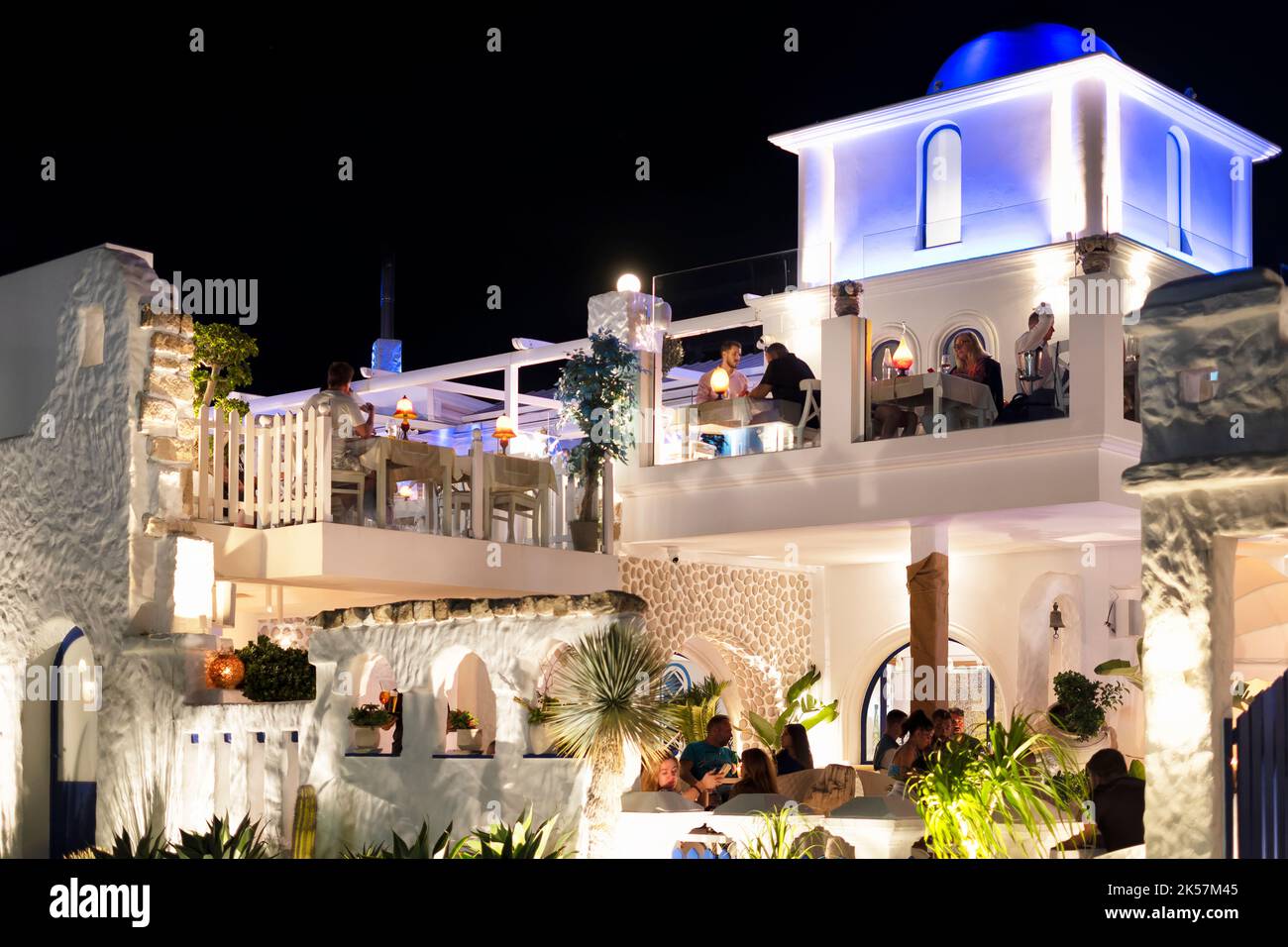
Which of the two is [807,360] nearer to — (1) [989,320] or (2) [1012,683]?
(1) [989,320]

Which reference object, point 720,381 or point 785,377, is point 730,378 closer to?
point 720,381

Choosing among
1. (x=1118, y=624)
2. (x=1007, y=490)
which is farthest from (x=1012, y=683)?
(x=1007, y=490)

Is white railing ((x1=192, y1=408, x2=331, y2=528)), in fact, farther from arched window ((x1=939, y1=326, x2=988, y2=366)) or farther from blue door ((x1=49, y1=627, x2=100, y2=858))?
arched window ((x1=939, y1=326, x2=988, y2=366))

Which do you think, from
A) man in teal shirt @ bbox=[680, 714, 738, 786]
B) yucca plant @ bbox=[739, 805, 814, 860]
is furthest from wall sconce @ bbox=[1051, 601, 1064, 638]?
yucca plant @ bbox=[739, 805, 814, 860]

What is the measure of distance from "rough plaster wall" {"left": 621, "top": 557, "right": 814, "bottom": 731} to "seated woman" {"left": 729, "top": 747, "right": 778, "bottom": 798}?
18.7ft

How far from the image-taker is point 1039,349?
1497 cm

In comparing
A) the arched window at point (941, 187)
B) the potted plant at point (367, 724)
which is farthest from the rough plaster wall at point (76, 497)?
the arched window at point (941, 187)

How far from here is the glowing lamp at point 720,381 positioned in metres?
16.2

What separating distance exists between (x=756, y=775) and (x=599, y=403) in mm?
6515

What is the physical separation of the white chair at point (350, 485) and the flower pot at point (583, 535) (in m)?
2.41

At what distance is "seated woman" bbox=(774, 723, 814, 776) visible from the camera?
1316 centimetres
